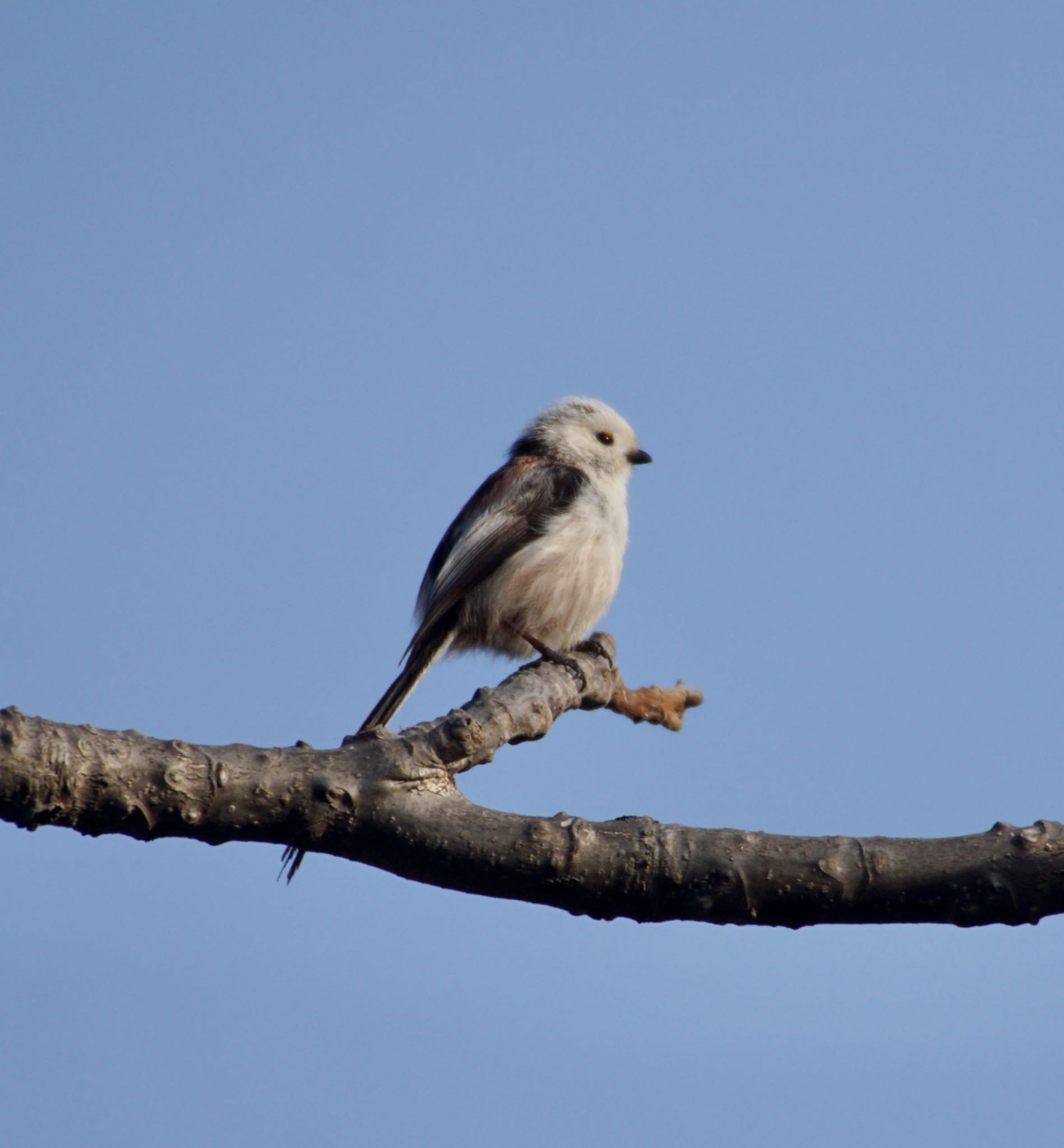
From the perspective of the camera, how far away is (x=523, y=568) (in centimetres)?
A: 680

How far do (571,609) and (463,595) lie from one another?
64 centimetres

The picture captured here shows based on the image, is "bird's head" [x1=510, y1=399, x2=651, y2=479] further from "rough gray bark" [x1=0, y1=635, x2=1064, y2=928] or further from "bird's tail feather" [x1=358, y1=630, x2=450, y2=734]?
"rough gray bark" [x1=0, y1=635, x2=1064, y2=928]

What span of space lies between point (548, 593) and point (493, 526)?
22.7 inches

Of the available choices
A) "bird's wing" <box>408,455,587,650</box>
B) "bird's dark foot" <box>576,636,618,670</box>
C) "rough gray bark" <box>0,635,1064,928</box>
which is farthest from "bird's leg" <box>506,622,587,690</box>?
"rough gray bark" <box>0,635,1064,928</box>

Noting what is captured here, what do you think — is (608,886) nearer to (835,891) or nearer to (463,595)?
(835,891)

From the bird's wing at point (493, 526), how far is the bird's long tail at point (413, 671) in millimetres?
85

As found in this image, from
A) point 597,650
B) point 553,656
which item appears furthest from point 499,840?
point 597,650

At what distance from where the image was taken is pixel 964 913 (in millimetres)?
2779

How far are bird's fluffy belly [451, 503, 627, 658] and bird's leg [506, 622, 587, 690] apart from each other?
0.04 meters

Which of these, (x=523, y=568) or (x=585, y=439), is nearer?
(x=523, y=568)

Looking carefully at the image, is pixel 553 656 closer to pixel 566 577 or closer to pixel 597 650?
pixel 597 650

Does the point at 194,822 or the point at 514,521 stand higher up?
the point at 514,521

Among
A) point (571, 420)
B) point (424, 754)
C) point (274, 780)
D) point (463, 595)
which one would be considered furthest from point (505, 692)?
point (571, 420)

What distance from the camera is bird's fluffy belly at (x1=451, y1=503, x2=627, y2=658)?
22.3ft
